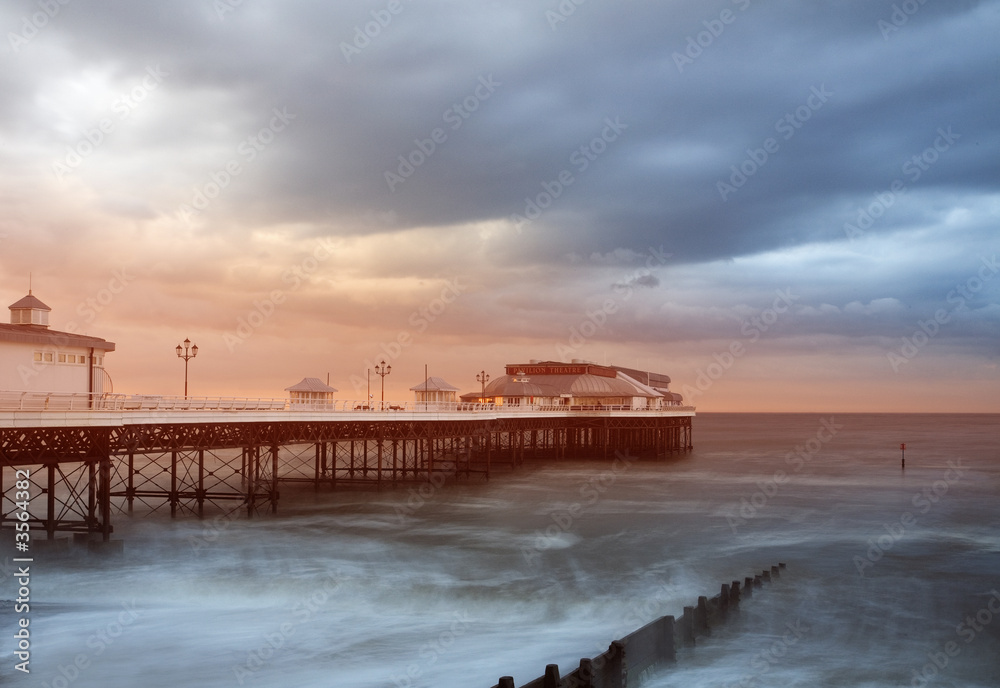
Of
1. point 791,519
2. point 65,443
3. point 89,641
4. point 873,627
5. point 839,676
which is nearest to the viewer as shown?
point 839,676

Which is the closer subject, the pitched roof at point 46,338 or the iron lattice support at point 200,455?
the iron lattice support at point 200,455

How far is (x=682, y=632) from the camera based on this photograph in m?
18.3

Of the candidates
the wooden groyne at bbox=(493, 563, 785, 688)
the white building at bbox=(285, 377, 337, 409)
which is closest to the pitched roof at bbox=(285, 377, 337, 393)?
the white building at bbox=(285, 377, 337, 409)

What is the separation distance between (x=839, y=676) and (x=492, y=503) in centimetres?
3107

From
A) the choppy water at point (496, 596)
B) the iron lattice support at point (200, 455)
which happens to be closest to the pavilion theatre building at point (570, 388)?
the iron lattice support at point (200, 455)

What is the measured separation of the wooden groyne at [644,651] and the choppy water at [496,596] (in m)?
0.40

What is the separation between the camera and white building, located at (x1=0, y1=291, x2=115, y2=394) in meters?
30.4

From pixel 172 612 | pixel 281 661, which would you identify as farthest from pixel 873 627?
pixel 172 612

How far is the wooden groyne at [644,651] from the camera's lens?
504 inches

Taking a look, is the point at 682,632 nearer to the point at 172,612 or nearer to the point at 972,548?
the point at 172,612

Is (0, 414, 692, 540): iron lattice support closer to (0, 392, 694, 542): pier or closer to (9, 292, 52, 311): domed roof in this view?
(0, 392, 694, 542): pier

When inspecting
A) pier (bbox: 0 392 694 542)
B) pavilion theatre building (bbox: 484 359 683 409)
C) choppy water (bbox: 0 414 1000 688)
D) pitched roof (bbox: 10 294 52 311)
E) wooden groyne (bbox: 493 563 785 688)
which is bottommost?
choppy water (bbox: 0 414 1000 688)

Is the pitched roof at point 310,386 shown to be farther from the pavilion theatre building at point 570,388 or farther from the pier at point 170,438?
the pavilion theatre building at point 570,388

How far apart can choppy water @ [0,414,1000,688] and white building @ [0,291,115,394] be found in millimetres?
6290
